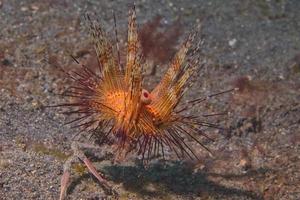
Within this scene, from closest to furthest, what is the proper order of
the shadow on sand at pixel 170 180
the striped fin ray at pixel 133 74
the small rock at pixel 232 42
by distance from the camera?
the striped fin ray at pixel 133 74
the shadow on sand at pixel 170 180
the small rock at pixel 232 42

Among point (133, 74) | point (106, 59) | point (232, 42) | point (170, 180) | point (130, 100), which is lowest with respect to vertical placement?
point (170, 180)

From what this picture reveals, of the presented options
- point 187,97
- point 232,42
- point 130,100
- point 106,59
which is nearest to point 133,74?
point 130,100

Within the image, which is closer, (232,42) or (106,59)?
(106,59)

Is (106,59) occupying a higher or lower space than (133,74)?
higher

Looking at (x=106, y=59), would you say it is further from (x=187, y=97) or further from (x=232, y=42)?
(x=232, y=42)

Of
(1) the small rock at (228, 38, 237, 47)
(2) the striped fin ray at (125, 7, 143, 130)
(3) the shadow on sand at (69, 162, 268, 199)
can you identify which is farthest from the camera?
(1) the small rock at (228, 38, 237, 47)

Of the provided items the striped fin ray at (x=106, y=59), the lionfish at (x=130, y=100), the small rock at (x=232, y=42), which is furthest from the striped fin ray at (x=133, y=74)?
the small rock at (x=232, y=42)

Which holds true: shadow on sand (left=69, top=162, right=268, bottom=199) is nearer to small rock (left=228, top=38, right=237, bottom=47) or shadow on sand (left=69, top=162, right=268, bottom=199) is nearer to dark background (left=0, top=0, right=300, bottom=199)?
dark background (left=0, top=0, right=300, bottom=199)

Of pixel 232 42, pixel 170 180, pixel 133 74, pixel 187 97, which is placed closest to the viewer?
pixel 133 74

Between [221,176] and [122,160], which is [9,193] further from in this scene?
[221,176]

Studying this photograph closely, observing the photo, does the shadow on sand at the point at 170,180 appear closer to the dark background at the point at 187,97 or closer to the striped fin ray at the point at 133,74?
the dark background at the point at 187,97

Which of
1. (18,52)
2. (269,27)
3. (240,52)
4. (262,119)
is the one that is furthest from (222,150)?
(269,27)

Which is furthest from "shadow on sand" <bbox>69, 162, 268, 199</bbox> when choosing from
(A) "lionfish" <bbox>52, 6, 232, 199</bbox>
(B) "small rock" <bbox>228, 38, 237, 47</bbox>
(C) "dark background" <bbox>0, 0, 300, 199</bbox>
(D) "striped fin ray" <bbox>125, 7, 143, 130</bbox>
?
(B) "small rock" <bbox>228, 38, 237, 47</bbox>
